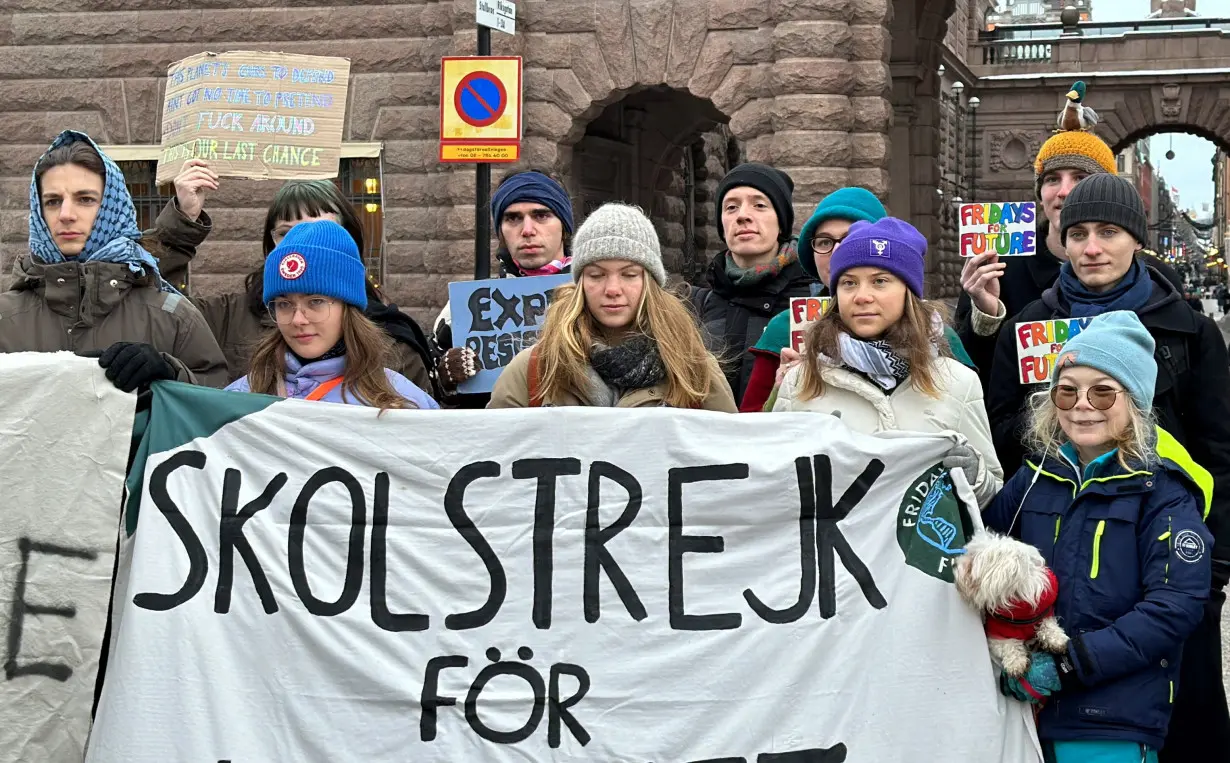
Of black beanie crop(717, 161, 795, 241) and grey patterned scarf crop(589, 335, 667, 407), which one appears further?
black beanie crop(717, 161, 795, 241)

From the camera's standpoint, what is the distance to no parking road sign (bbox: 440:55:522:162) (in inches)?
322

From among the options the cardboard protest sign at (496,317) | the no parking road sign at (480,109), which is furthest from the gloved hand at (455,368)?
the no parking road sign at (480,109)

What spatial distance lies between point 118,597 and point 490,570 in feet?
3.47

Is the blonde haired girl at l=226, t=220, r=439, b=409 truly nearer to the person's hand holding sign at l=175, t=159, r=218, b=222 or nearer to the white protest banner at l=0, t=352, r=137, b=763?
the white protest banner at l=0, t=352, r=137, b=763

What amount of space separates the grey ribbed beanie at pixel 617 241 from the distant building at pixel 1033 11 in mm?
44367

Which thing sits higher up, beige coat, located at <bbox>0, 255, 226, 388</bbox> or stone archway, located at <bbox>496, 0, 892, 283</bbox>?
stone archway, located at <bbox>496, 0, 892, 283</bbox>

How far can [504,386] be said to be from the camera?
13.8 feet

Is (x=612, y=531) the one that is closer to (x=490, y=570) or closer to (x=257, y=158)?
(x=490, y=570)

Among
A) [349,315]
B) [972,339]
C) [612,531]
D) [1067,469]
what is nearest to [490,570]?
[612,531]

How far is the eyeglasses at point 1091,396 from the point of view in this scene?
3.58 meters

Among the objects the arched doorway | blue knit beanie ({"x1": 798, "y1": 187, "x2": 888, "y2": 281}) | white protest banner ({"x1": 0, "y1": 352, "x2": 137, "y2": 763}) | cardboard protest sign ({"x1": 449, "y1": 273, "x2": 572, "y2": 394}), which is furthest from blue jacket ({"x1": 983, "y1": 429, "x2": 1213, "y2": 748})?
the arched doorway

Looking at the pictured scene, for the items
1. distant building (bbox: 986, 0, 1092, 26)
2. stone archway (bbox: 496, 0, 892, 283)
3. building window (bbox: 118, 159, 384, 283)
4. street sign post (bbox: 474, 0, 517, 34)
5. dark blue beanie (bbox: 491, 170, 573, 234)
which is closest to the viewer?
dark blue beanie (bbox: 491, 170, 573, 234)

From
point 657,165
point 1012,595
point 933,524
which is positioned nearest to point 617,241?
point 933,524

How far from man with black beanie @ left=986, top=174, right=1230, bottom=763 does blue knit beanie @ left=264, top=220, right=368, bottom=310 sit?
7.06 feet
